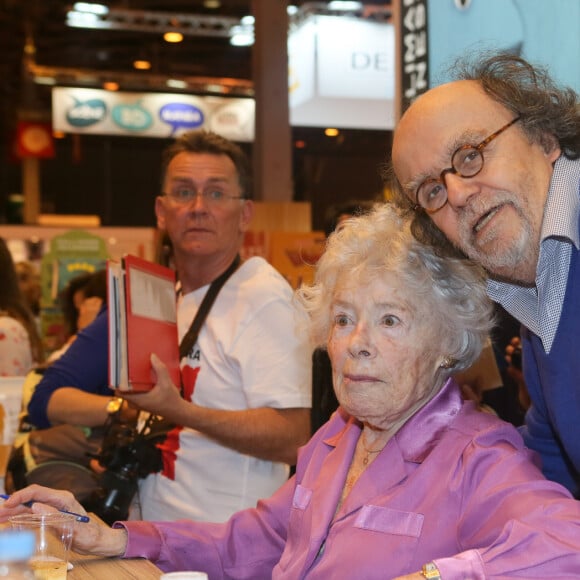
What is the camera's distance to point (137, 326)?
9.05ft

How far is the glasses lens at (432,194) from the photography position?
6.47 feet

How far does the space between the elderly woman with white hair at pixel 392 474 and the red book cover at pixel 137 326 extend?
54 cm

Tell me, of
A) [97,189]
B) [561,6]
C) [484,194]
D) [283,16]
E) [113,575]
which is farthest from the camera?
[97,189]

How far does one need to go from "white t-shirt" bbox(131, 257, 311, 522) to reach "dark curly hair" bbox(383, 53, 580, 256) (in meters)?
0.86

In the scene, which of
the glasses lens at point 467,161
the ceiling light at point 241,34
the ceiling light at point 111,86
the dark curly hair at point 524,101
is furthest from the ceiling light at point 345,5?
the glasses lens at point 467,161

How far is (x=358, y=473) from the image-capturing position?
6.92ft

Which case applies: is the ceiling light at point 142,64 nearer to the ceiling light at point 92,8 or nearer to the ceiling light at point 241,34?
the ceiling light at point 241,34

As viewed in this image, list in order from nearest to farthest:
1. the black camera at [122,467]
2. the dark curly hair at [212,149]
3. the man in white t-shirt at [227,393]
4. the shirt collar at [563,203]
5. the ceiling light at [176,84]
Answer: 1. the shirt collar at [563,203]
2. the man in white t-shirt at [227,393]
3. the black camera at [122,467]
4. the dark curly hair at [212,149]
5. the ceiling light at [176,84]

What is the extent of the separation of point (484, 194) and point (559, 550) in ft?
2.26

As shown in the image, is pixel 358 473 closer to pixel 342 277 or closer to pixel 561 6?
pixel 342 277

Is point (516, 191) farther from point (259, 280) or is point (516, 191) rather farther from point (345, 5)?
point (345, 5)

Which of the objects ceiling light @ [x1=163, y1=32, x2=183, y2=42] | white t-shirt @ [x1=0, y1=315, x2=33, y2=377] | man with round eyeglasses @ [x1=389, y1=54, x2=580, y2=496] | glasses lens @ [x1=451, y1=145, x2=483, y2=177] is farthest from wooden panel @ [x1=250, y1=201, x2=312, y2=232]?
ceiling light @ [x1=163, y1=32, x2=183, y2=42]

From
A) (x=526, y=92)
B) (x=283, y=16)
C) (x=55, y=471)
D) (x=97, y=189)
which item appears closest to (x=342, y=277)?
(x=526, y=92)

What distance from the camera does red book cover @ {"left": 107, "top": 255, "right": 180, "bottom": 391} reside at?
268cm
